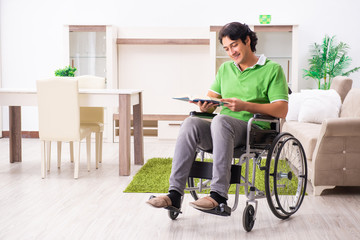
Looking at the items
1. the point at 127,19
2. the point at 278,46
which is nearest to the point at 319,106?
the point at 278,46

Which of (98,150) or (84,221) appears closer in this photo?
(84,221)

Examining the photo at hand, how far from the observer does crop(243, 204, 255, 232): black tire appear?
2.36 m

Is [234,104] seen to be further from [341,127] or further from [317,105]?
[317,105]

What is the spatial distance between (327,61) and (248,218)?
3.53m

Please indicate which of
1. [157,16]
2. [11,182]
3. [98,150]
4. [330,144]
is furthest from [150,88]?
[330,144]

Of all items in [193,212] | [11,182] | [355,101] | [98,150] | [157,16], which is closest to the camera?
[193,212]

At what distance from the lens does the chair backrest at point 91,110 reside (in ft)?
13.9

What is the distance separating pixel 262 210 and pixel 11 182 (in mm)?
1844

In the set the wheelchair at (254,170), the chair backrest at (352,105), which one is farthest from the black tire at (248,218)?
the chair backrest at (352,105)

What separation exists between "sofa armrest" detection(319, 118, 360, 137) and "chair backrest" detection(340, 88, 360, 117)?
730 mm

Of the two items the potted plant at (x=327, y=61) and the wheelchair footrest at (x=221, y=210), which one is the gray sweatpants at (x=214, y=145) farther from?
the potted plant at (x=327, y=61)

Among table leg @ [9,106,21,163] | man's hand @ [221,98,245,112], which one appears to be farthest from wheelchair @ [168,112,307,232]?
table leg @ [9,106,21,163]

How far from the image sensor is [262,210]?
2.81 meters

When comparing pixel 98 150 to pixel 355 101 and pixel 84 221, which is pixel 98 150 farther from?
pixel 355 101
